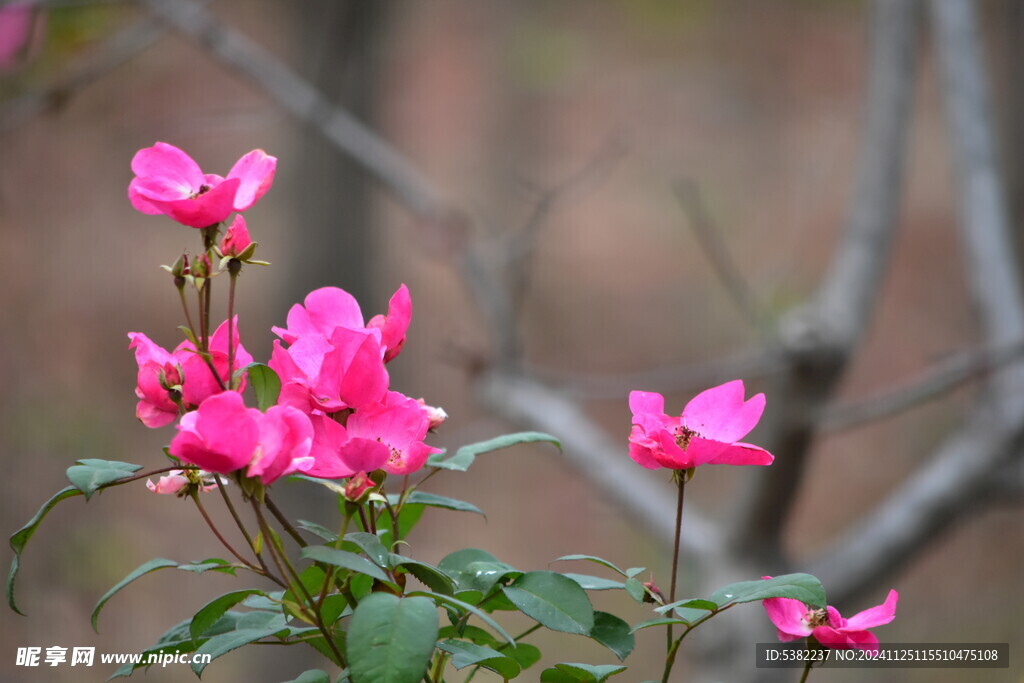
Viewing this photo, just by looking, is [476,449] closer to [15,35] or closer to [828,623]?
[828,623]

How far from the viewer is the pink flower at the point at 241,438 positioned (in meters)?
0.33

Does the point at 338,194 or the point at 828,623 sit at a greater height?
the point at 338,194

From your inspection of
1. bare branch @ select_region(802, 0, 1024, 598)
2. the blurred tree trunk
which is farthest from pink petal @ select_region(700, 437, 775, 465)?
the blurred tree trunk

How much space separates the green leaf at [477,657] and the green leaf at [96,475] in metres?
0.13

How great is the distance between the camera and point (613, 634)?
1.32 feet

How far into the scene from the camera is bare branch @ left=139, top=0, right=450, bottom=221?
134 centimetres

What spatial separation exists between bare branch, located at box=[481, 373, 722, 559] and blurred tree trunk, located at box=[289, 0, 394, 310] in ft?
1.83

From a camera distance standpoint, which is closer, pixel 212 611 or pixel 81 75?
pixel 212 611

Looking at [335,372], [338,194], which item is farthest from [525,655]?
[338,194]

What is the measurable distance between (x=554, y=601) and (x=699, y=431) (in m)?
0.10

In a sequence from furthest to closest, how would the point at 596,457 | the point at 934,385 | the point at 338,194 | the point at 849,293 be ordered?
the point at 338,194 < the point at 596,457 < the point at 849,293 < the point at 934,385

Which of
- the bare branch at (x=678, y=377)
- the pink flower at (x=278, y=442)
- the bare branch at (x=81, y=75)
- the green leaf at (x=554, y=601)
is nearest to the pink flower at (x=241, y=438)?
the pink flower at (x=278, y=442)

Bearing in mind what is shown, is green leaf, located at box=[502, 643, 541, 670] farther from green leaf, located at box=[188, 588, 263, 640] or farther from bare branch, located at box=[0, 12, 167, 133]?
bare branch, located at box=[0, 12, 167, 133]

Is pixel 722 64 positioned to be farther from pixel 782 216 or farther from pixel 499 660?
pixel 499 660
